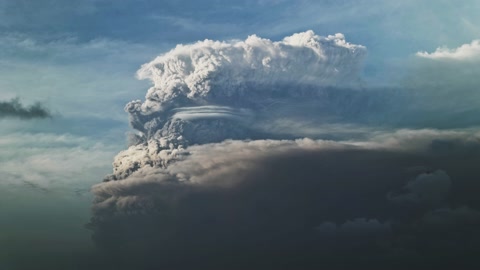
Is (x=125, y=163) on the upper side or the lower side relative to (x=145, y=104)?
lower
